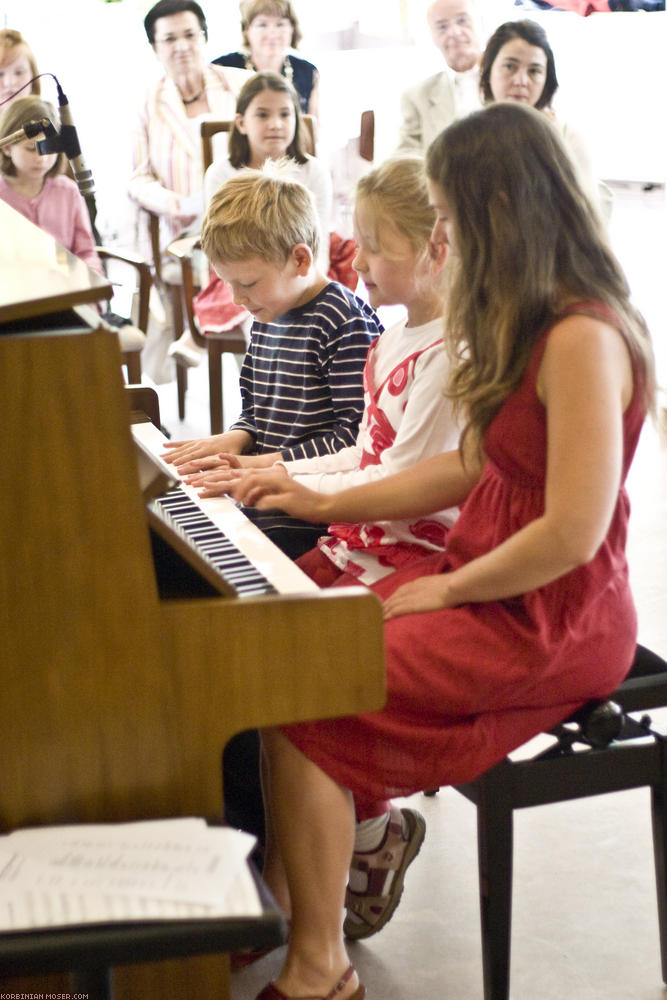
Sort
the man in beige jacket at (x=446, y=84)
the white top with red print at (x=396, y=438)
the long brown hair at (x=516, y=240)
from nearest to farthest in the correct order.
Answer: the long brown hair at (x=516, y=240)
the white top with red print at (x=396, y=438)
the man in beige jacket at (x=446, y=84)

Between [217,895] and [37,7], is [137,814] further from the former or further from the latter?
[37,7]

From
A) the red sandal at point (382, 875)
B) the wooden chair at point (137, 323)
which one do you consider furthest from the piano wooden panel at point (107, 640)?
the wooden chair at point (137, 323)

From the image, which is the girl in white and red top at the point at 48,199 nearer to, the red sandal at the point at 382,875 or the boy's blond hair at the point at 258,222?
the boy's blond hair at the point at 258,222

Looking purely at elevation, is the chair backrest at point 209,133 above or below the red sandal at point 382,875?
above

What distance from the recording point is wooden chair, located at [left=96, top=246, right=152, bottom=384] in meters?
3.85

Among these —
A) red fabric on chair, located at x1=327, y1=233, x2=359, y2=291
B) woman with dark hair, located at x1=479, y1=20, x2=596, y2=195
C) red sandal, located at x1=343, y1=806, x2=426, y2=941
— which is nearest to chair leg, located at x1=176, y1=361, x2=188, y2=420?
red fabric on chair, located at x1=327, y1=233, x2=359, y2=291

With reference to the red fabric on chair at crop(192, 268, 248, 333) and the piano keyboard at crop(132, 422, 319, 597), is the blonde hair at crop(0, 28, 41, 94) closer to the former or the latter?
the red fabric on chair at crop(192, 268, 248, 333)

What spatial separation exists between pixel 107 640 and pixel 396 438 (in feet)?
1.95

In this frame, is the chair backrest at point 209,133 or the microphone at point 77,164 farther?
the chair backrest at point 209,133

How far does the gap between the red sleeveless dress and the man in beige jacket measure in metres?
3.14

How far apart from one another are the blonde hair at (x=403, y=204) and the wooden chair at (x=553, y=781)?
2.16ft

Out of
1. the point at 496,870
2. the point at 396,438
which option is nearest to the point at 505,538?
the point at 396,438

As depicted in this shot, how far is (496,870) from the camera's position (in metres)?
1.49

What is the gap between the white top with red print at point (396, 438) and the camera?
1.64 meters
